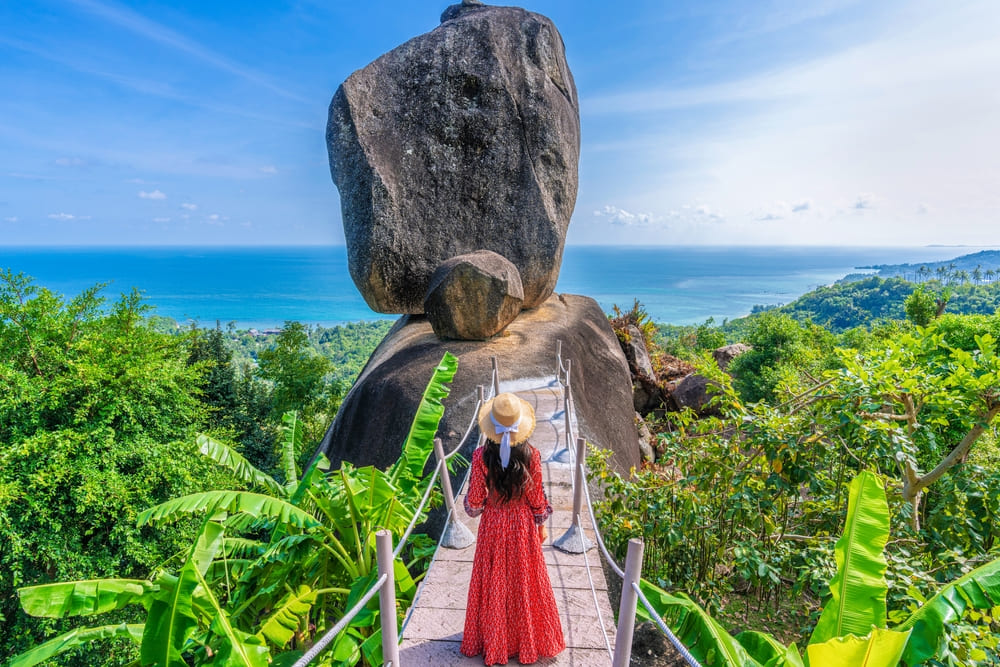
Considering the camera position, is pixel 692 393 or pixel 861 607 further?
pixel 692 393

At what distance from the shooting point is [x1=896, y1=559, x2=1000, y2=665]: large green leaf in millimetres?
2926

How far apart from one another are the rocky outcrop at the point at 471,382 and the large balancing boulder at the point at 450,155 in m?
1.32

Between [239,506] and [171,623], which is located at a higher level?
[239,506]

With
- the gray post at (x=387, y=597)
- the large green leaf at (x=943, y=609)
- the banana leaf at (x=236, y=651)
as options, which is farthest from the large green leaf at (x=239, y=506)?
the large green leaf at (x=943, y=609)

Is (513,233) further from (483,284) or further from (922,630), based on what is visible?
(922,630)

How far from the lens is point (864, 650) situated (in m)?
2.38

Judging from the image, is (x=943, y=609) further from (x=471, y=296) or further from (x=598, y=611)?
(x=471, y=296)

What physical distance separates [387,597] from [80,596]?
9.04ft

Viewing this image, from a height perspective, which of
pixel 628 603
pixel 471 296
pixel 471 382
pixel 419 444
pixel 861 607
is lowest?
pixel 861 607

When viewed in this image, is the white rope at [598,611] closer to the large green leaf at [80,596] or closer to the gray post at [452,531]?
the gray post at [452,531]

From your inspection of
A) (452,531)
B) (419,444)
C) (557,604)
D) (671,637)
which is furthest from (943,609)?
(419,444)

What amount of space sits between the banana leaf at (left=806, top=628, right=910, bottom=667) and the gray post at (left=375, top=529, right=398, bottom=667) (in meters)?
2.10

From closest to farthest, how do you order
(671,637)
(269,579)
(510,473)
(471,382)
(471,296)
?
(671,637)
(510,473)
(269,579)
(471,382)
(471,296)

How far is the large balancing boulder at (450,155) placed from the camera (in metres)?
11.5
